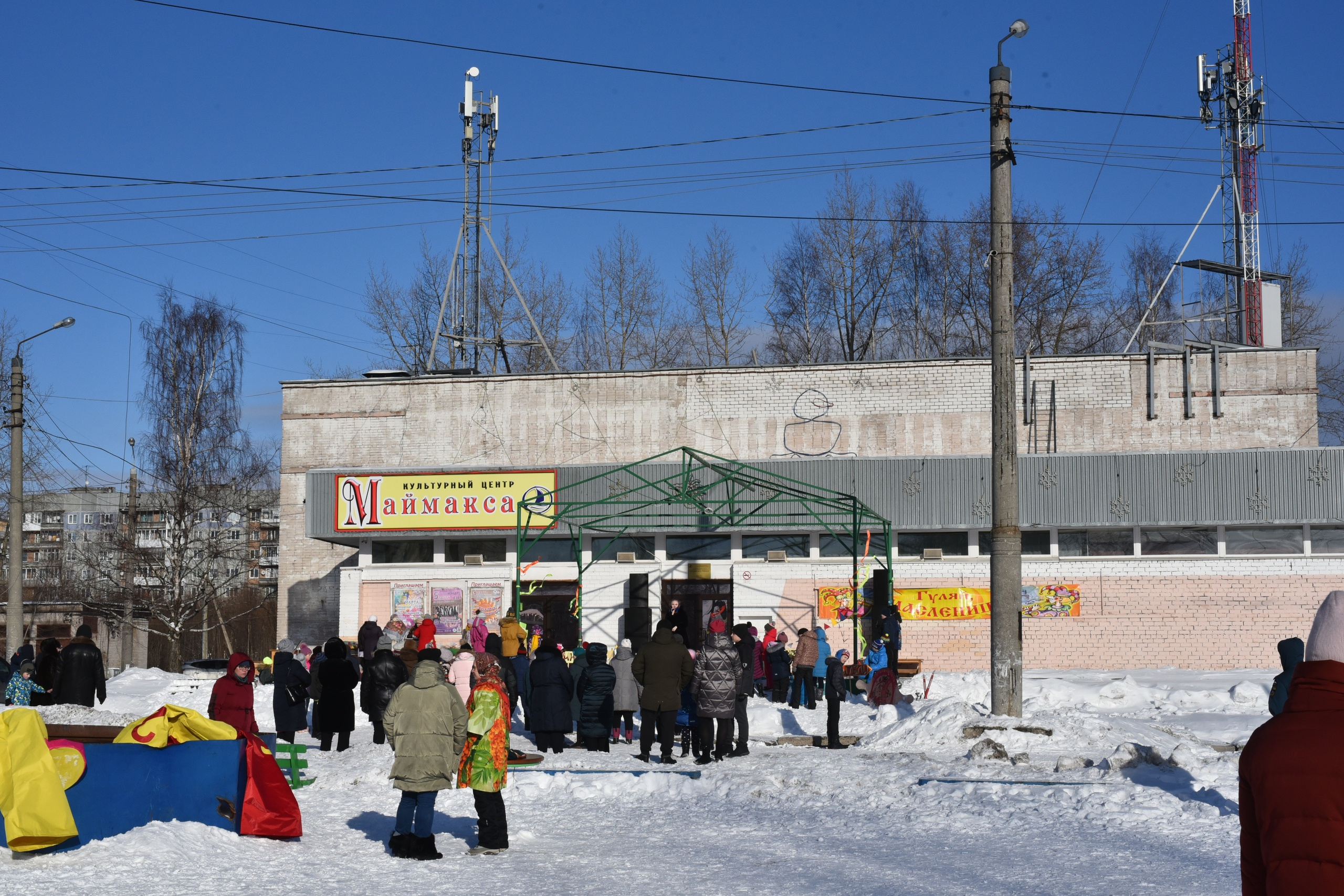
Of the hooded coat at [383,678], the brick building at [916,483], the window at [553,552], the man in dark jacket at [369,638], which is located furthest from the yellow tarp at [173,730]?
the window at [553,552]

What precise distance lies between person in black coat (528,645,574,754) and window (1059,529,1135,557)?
1532cm

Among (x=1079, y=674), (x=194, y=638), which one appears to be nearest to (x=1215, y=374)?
(x=1079, y=674)

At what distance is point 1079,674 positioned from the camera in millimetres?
24516

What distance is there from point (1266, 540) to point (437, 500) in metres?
18.2

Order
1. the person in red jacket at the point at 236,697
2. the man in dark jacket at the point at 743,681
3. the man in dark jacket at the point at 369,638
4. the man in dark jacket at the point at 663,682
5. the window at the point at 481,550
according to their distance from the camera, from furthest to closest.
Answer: the window at the point at 481,550 < the man in dark jacket at the point at 369,638 < the man in dark jacket at the point at 743,681 < the man in dark jacket at the point at 663,682 < the person in red jacket at the point at 236,697

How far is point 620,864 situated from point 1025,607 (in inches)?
780

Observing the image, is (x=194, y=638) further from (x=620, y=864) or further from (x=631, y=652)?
(x=620, y=864)

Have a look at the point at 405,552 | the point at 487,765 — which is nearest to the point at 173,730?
the point at 487,765

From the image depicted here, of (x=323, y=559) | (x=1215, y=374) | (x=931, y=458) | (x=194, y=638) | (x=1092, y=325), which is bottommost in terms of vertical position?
(x=194, y=638)

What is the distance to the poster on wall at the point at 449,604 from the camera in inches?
1156

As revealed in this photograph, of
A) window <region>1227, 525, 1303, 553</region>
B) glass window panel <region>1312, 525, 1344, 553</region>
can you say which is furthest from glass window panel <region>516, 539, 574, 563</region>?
glass window panel <region>1312, 525, 1344, 553</region>

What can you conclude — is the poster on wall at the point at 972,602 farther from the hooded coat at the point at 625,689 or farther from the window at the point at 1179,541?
the hooded coat at the point at 625,689

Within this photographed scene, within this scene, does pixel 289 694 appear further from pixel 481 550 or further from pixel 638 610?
pixel 481 550

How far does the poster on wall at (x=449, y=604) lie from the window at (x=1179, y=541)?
605 inches
